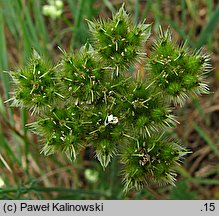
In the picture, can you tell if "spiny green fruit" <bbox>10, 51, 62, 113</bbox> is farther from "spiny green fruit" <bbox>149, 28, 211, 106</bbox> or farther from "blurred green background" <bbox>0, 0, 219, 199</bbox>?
"blurred green background" <bbox>0, 0, 219, 199</bbox>

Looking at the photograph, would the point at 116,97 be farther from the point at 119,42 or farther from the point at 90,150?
the point at 90,150

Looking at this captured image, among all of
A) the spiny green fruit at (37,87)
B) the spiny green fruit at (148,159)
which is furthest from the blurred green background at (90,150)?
the spiny green fruit at (148,159)

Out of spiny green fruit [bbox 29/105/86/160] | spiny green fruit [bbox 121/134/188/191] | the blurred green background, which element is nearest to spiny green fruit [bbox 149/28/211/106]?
spiny green fruit [bbox 121/134/188/191]

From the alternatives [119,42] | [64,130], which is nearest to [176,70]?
[119,42]

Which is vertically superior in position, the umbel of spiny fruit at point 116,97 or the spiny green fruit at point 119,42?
the spiny green fruit at point 119,42

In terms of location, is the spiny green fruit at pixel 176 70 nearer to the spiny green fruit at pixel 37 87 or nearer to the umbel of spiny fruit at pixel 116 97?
the umbel of spiny fruit at pixel 116 97

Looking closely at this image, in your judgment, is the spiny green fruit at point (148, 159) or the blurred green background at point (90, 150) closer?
the spiny green fruit at point (148, 159)

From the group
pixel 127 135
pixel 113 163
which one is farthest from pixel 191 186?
pixel 127 135
